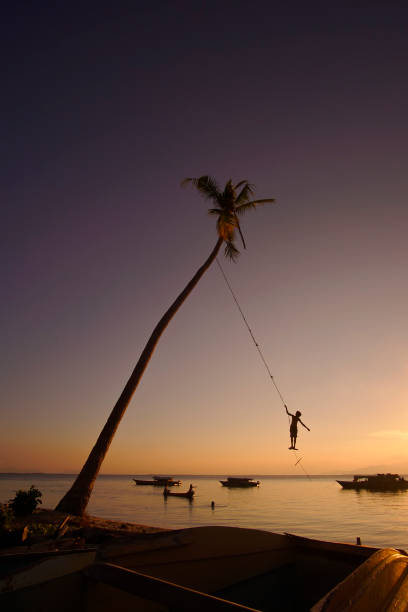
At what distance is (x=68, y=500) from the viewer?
13031mm

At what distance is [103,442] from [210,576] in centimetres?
1069

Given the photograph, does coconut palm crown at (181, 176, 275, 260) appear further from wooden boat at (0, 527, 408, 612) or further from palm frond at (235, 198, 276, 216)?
wooden boat at (0, 527, 408, 612)

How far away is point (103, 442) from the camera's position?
546 inches

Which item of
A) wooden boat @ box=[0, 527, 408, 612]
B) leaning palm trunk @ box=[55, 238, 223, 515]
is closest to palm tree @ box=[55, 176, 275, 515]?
leaning palm trunk @ box=[55, 238, 223, 515]

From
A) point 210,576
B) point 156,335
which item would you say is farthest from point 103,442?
point 210,576

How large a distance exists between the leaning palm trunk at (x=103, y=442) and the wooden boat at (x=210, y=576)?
10227 millimetres

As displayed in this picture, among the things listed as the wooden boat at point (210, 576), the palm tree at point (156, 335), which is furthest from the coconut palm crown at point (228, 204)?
the wooden boat at point (210, 576)

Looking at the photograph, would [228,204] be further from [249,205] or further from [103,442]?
[103,442]

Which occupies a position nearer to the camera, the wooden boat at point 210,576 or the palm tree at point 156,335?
the wooden boat at point 210,576

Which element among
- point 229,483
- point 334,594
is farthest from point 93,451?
point 229,483

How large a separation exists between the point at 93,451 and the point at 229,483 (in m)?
93.1

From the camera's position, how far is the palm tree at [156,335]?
13.2m

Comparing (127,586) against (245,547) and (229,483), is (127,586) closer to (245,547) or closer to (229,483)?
(245,547)

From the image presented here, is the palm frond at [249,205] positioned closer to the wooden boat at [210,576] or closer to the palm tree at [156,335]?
the palm tree at [156,335]
